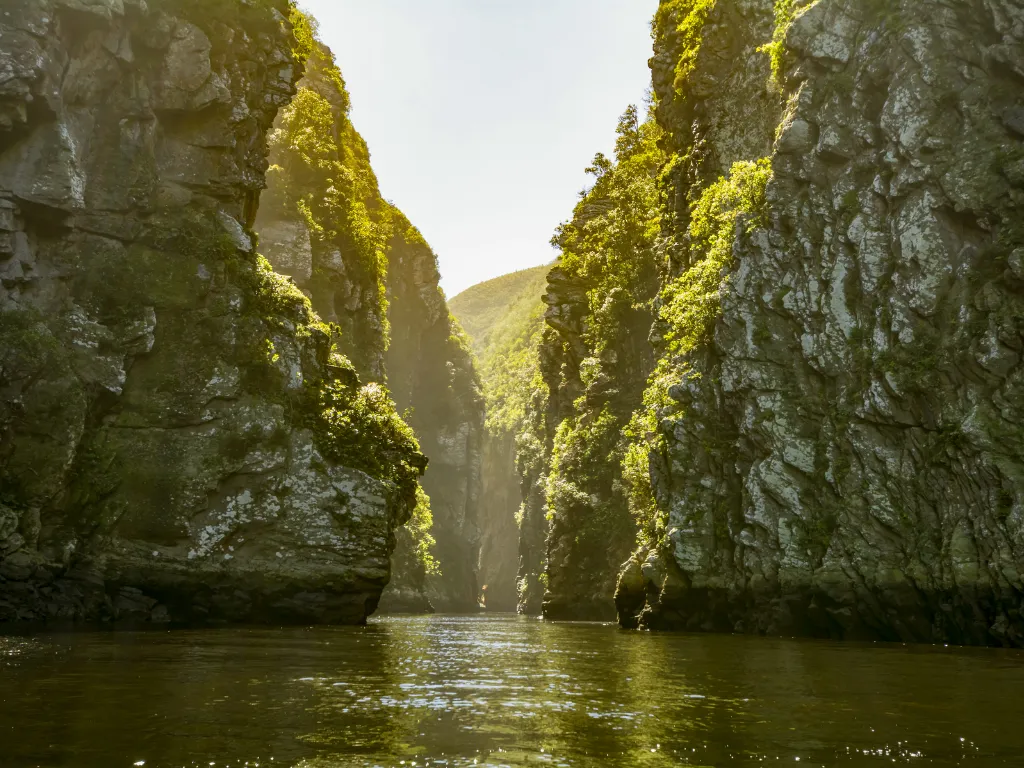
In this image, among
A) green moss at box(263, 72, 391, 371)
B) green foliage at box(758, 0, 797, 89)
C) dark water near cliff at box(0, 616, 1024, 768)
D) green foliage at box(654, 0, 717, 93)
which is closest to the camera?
dark water near cliff at box(0, 616, 1024, 768)

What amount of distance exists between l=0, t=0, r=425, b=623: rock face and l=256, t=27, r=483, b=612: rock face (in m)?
8.03

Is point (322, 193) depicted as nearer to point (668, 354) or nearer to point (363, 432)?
point (363, 432)

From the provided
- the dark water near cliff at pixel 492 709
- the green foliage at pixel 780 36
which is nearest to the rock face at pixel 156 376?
the dark water near cliff at pixel 492 709

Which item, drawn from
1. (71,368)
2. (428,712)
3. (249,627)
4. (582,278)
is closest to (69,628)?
(249,627)

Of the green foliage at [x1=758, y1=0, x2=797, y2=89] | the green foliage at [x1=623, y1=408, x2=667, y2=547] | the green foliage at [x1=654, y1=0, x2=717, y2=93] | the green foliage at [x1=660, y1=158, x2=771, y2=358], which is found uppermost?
the green foliage at [x1=654, y1=0, x2=717, y2=93]

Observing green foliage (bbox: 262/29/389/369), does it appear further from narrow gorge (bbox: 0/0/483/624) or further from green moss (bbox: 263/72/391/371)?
narrow gorge (bbox: 0/0/483/624)

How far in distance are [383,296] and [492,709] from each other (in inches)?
2251

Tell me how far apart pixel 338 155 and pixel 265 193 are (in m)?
8.99

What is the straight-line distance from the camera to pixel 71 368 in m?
29.7

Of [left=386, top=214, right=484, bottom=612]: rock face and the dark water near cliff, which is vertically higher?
[left=386, top=214, right=484, bottom=612]: rock face

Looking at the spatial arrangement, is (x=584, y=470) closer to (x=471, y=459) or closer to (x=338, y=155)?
(x=338, y=155)

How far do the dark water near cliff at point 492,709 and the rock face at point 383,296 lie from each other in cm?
2863

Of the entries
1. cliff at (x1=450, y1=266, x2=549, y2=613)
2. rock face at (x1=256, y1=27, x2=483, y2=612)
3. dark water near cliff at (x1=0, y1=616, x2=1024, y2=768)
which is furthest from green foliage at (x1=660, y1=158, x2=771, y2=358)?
cliff at (x1=450, y1=266, x2=549, y2=613)

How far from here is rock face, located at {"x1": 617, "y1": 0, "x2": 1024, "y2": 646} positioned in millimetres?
24922
